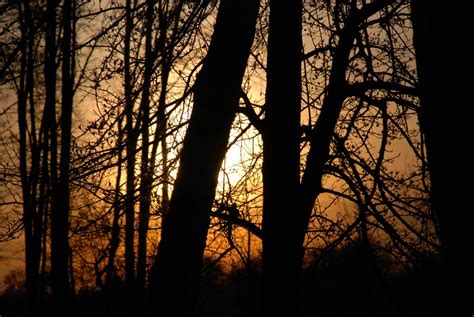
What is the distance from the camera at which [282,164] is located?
19.4 feet

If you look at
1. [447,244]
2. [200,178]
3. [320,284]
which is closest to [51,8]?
[200,178]

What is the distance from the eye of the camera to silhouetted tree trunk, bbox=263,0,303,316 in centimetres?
577

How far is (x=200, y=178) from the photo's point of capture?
14.5 ft

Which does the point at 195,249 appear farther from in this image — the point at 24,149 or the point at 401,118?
the point at 24,149

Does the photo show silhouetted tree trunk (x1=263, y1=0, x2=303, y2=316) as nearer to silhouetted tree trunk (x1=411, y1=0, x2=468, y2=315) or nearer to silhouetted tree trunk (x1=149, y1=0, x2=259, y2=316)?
silhouetted tree trunk (x1=149, y1=0, x2=259, y2=316)

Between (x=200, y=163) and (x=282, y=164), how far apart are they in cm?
164

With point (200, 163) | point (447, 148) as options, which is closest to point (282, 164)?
point (200, 163)

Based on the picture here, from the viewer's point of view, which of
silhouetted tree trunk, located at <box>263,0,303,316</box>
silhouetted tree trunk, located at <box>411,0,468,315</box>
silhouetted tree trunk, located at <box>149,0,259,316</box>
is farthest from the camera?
silhouetted tree trunk, located at <box>263,0,303,316</box>

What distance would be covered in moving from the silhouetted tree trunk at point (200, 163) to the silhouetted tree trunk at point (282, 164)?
122 cm

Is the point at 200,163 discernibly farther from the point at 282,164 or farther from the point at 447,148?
the point at 447,148

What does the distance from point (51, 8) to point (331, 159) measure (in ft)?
12.7

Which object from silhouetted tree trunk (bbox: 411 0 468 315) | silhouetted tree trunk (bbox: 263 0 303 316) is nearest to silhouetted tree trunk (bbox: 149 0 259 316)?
silhouetted tree trunk (bbox: 263 0 303 316)

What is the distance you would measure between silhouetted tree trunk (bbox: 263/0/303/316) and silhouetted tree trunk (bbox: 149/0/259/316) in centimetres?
122

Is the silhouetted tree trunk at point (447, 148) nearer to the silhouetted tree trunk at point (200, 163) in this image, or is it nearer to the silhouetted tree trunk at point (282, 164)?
the silhouetted tree trunk at point (200, 163)
